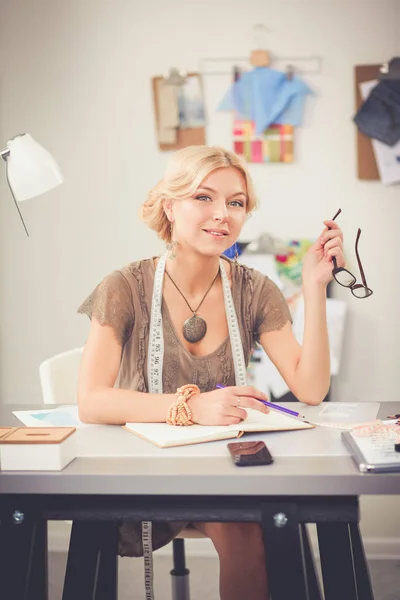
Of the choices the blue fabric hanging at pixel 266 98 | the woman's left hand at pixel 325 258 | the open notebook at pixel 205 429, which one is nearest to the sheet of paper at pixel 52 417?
the open notebook at pixel 205 429

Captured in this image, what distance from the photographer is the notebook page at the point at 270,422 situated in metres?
1.50

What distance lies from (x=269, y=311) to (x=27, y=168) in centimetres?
75

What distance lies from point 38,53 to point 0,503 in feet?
8.57

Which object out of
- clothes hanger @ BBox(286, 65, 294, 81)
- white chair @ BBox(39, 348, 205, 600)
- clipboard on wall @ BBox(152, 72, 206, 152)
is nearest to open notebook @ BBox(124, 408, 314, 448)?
white chair @ BBox(39, 348, 205, 600)

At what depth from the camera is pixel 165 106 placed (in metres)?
3.33

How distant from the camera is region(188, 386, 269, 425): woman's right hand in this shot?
1530 mm

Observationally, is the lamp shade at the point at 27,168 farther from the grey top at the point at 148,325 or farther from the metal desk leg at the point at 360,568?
the metal desk leg at the point at 360,568

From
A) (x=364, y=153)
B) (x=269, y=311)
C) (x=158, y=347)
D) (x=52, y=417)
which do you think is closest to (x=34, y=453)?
(x=52, y=417)

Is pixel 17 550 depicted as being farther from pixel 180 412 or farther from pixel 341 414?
pixel 341 414

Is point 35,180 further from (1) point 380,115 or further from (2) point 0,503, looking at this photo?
(1) point 380,115

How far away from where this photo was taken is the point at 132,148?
3379mm

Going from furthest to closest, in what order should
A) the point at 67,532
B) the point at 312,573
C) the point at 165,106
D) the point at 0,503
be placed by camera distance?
the point at 165,106 < the point at 67,532 < the point at 312,573 < the point at 0,503

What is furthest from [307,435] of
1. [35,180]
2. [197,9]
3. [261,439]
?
[197,9]

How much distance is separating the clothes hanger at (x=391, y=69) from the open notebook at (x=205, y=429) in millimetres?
2119
